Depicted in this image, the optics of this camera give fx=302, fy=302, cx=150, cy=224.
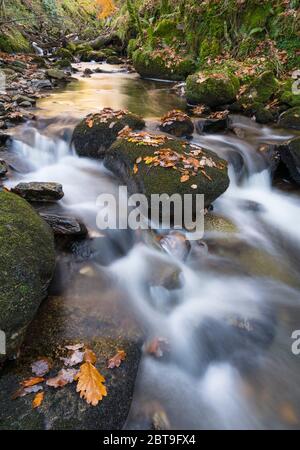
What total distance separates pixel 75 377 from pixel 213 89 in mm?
8799

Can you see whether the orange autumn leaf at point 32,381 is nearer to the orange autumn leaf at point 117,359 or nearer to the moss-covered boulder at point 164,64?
the orange autumn leaf at point 117,359

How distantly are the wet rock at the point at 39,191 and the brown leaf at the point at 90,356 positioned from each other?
9.01ft

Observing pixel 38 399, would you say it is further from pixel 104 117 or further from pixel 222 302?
pixel 104 117

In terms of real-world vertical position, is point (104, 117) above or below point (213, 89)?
below

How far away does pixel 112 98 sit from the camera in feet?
→ 34.9

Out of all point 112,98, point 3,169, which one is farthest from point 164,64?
point 3,169

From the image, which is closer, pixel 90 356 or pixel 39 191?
pixel 90 356

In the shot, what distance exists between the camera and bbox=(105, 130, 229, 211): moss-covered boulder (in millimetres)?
4609

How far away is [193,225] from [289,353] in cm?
224

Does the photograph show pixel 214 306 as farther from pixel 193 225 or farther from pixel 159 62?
pixel 159 62

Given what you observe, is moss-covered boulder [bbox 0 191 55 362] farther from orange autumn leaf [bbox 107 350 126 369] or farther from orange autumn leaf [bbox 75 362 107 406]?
orange autumn leaf [bbox 107 350 126 369]

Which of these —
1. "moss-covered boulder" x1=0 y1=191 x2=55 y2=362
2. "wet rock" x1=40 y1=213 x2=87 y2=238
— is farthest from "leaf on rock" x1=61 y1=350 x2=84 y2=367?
"wet rock" x1=40 y1=213 x2=87 y2=238

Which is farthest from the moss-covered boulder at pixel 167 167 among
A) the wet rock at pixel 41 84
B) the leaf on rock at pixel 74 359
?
the wet rock at pixel 41 84

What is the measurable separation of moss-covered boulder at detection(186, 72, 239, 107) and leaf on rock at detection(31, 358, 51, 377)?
866 centimetres
